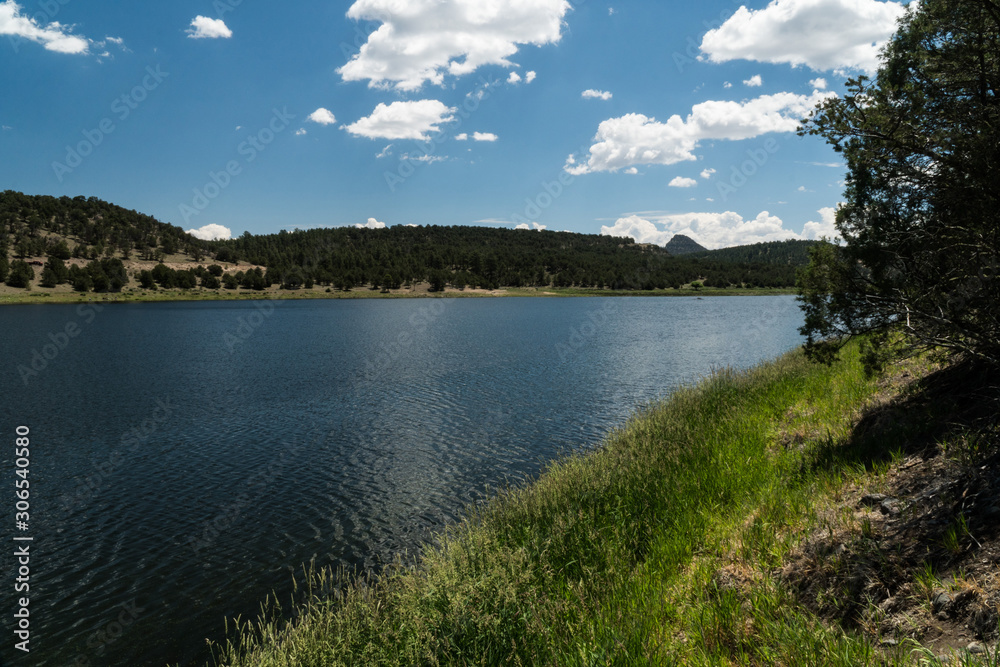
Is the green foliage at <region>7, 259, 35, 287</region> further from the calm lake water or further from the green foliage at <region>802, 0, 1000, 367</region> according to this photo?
the green foliage at <region>802, 0, 1000, 367</region>

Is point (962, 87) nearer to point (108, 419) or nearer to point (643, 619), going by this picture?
point (643, 619)

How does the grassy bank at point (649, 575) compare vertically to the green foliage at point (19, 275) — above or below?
below

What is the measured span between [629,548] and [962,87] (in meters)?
9.40

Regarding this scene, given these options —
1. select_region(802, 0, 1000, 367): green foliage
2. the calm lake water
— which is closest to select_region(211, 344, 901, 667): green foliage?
the calm lake water

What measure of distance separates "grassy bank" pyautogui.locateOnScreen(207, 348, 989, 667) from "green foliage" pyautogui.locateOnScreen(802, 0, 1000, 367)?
221 centimetres

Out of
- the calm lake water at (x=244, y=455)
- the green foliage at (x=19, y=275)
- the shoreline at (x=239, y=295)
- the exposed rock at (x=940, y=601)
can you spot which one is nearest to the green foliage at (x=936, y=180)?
the exposed rock at (x=940, y=601)

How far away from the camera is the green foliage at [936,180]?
7.07m

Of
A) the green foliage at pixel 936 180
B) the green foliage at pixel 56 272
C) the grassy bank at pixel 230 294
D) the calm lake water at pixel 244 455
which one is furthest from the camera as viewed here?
the green foliage at pixel 56 272

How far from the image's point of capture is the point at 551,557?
32.2 ft

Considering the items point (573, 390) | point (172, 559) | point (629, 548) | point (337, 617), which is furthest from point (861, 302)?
point (573, 390)

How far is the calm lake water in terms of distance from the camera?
1203cm

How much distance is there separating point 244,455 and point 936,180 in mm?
23507

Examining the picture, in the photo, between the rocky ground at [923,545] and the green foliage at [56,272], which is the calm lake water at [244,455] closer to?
the rocky ground at [923,545]

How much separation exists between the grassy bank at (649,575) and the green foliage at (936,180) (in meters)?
2.21
